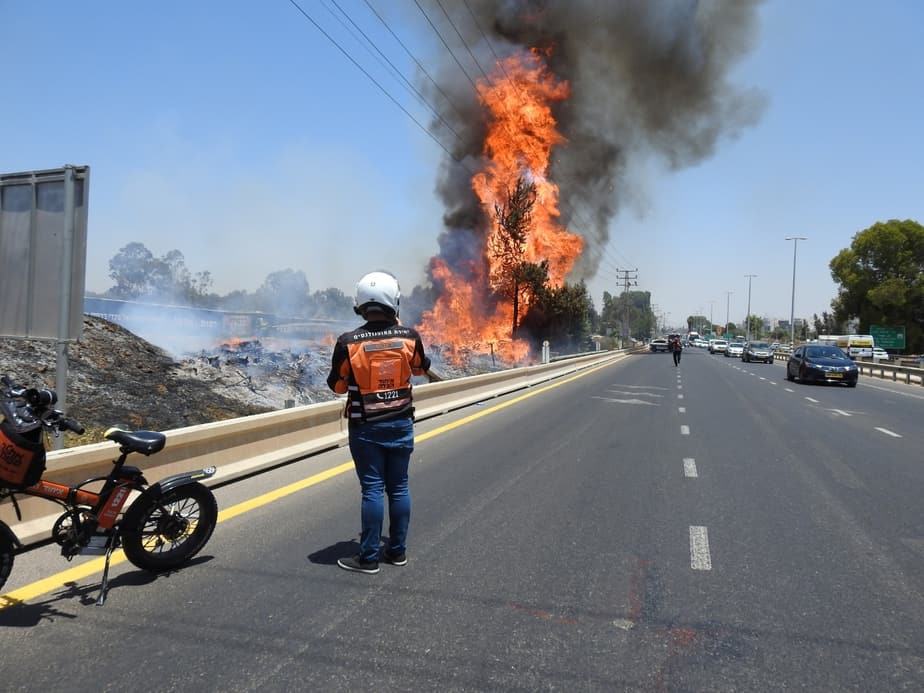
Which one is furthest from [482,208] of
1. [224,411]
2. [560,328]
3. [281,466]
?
[281,466]

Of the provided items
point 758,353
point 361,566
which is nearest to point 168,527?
point 361,566

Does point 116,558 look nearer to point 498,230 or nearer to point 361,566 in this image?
point 361,566

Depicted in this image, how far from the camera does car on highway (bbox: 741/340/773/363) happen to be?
50031 mm

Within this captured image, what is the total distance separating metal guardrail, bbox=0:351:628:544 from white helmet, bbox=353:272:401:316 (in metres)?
2.13

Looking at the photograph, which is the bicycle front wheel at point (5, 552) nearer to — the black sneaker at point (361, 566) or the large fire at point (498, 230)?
the black sneaker at point (361, 566)

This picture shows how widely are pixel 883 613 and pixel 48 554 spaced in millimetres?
5011

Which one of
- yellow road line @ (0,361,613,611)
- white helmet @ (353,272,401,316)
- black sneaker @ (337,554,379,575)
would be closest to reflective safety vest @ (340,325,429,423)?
white helmet @ (353,272,401,316)

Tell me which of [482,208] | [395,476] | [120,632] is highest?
[482,208]

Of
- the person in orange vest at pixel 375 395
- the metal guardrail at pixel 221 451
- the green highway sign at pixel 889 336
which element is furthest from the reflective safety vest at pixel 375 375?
the green highway sign at pixel 889 336

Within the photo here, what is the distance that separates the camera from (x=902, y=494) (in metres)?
7.34

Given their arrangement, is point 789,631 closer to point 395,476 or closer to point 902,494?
point 395,476

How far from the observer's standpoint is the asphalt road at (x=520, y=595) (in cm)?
326

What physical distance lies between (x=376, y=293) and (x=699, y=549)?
9.57 ft

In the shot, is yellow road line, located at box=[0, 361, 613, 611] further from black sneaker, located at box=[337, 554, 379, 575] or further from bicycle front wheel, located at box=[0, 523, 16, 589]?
black sneaker, located at box=[337, 554, 379, 575]
